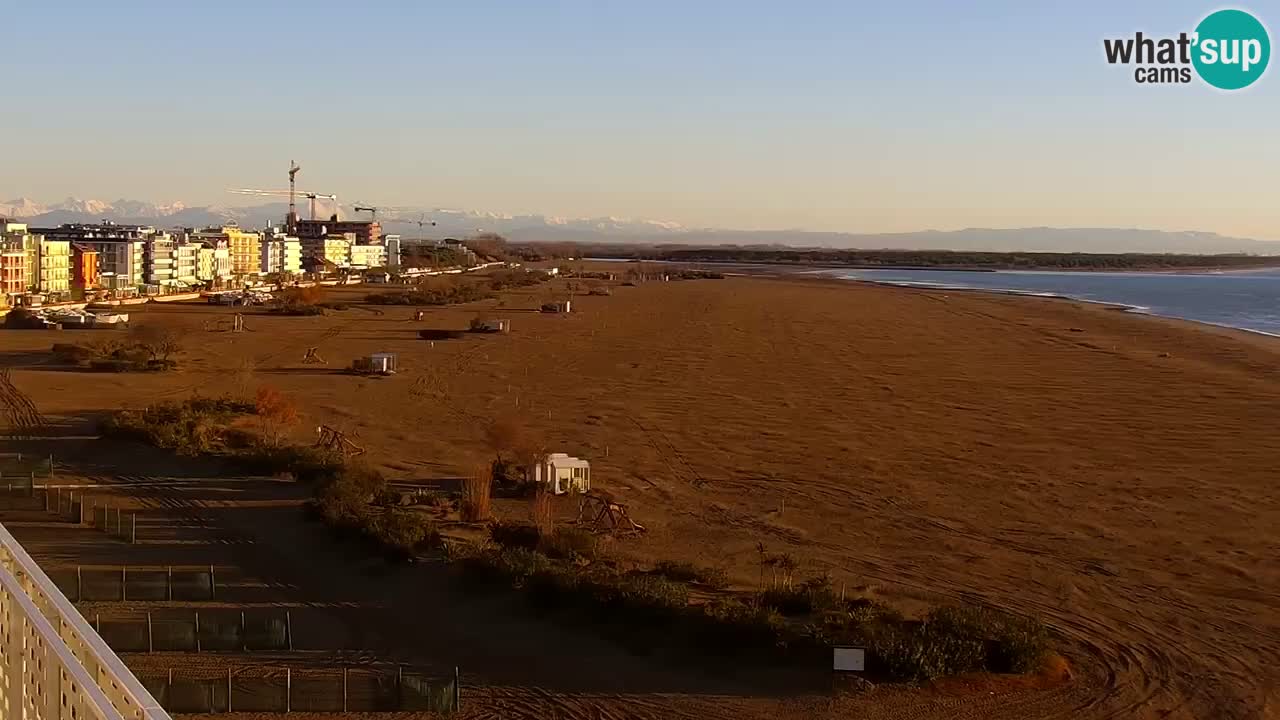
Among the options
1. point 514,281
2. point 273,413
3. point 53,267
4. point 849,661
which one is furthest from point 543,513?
point 514,281

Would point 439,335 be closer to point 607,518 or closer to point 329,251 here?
point 607,518

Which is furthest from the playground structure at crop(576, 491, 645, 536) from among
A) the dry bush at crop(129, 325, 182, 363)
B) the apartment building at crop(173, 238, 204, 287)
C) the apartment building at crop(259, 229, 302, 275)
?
the apartment building at crop(259, 229, 302, 275)

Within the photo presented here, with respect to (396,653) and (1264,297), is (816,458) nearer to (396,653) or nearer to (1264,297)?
(396,653)

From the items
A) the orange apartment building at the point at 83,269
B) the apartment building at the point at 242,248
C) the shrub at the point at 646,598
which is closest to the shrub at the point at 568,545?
the shrub at the point at 646,598

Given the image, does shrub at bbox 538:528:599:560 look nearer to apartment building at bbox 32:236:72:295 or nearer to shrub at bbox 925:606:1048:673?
shrub at bbox 925:606:1048:673

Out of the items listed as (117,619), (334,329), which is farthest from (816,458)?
(334,329)
